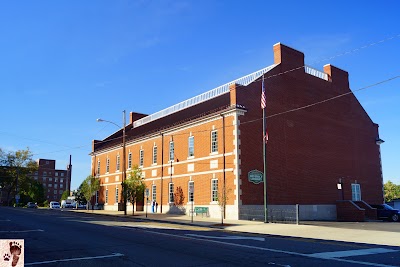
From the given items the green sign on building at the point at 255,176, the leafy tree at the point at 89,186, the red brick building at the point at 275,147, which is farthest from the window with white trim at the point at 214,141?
the leafy tree at the point at 89,186

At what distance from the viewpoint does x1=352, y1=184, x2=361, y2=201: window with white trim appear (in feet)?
131

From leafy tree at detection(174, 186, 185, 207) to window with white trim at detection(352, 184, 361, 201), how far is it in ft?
59.2

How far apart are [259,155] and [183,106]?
15949 millimetres

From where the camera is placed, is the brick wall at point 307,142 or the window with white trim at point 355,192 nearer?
the brick wall at point 307,142

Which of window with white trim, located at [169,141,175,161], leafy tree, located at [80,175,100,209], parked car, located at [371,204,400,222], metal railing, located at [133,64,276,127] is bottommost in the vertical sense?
parked car, located at [371,204,400,222]

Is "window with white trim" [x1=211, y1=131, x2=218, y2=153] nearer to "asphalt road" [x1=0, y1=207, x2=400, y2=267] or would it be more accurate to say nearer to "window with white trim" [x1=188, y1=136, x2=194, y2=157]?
"window with white trim" [x1=188, y1=136, x2=194, y2=157]

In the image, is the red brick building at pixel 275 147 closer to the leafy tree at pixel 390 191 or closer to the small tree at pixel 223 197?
the small tree at pixel 223 197

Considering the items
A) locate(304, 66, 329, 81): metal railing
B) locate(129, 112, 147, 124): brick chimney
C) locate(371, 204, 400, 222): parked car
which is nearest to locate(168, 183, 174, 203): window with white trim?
locate(304, 66, 329, 81): metal railing

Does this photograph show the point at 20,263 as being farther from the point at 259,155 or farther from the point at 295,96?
the point at 295,96

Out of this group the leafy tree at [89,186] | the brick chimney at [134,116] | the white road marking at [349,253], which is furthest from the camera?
the brick chimney at [134,116]

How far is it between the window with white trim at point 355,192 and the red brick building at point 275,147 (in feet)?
0.38

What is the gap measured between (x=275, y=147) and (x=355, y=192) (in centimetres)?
1321

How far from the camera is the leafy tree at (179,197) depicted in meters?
35.6

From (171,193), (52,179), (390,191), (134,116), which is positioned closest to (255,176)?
(171,193)
